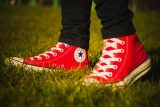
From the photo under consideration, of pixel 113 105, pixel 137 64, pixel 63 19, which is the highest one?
pixel 63 19

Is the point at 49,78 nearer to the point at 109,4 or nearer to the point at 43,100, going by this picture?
the point at 43,100

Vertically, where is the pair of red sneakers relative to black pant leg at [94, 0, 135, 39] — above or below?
below

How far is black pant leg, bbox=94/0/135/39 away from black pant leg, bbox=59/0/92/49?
30 cm

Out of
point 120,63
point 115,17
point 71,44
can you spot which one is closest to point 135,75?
point 120,63

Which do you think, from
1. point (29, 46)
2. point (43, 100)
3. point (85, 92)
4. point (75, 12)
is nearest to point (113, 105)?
point (85, 92)

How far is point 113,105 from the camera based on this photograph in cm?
167

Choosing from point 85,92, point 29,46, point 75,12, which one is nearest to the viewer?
point 85,92

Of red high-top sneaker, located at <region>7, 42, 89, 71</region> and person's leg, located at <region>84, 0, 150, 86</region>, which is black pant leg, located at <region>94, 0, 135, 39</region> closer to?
person's leg, located at <region>84, 0, 150, 86</region>

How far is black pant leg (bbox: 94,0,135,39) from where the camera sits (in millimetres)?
2016

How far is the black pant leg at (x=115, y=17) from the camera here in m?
2.02

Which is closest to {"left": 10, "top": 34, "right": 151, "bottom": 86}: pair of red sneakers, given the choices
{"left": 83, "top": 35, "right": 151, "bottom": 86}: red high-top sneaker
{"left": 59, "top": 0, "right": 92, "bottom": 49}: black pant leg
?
{"left": 83, "top": 35, "right": 151, "bottom": 86}: red high-top sneaker

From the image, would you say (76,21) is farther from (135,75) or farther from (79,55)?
(135,75)

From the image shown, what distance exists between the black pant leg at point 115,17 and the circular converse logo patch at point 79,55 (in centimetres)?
39

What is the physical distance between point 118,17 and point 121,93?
0.48 metres
